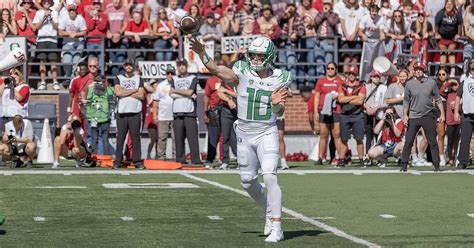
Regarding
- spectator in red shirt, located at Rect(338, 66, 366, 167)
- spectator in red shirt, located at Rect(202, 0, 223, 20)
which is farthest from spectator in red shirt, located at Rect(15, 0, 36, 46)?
spectator in red shirt, located at Rect(338, 66, 366, 167)

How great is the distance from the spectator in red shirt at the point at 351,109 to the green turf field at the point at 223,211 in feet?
10.6

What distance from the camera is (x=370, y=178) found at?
2069 centimetres

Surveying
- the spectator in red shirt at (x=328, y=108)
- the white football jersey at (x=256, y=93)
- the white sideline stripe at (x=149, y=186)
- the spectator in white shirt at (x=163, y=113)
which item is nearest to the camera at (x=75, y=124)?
the spectator in white shirt at (x=163, y=113)

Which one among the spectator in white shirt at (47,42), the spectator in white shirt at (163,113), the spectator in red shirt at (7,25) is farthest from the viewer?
the spectator in white shirt at (47,42)

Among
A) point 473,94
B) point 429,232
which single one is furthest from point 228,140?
point 429,232

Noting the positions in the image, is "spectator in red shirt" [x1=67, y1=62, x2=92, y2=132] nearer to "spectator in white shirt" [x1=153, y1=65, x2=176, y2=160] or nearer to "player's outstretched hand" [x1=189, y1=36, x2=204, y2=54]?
"spectator in white shirt" [x1=153, y1=65, x2=176, y2=160]

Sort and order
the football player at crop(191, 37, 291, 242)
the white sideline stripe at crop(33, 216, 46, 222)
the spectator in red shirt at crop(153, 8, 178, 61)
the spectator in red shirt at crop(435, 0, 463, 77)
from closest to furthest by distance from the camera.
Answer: the football player at crop(191, 37, 291, 242), the white sideline stripe at crop(33, 216, 46, 222), the spectator in red shirt at crop(153, 8, 178, 61), the spectator in red shirt at crop(435, 0, 463, 77)

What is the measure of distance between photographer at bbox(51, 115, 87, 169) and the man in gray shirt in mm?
5487

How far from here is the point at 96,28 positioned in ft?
93.2

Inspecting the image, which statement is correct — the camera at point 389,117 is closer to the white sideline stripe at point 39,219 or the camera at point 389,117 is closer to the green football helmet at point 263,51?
the white sideline stripe at point 39,219

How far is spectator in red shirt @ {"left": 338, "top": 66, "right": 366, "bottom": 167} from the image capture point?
24.0 metres

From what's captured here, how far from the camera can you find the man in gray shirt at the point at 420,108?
22.1 meters

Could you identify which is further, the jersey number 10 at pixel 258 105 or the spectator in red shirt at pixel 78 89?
the spectator in red shirt at pixel 78 89

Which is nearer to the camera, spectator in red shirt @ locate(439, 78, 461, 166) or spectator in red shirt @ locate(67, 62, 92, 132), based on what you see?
spectator in red shirt @ locate(67, 62, 92, 132)
